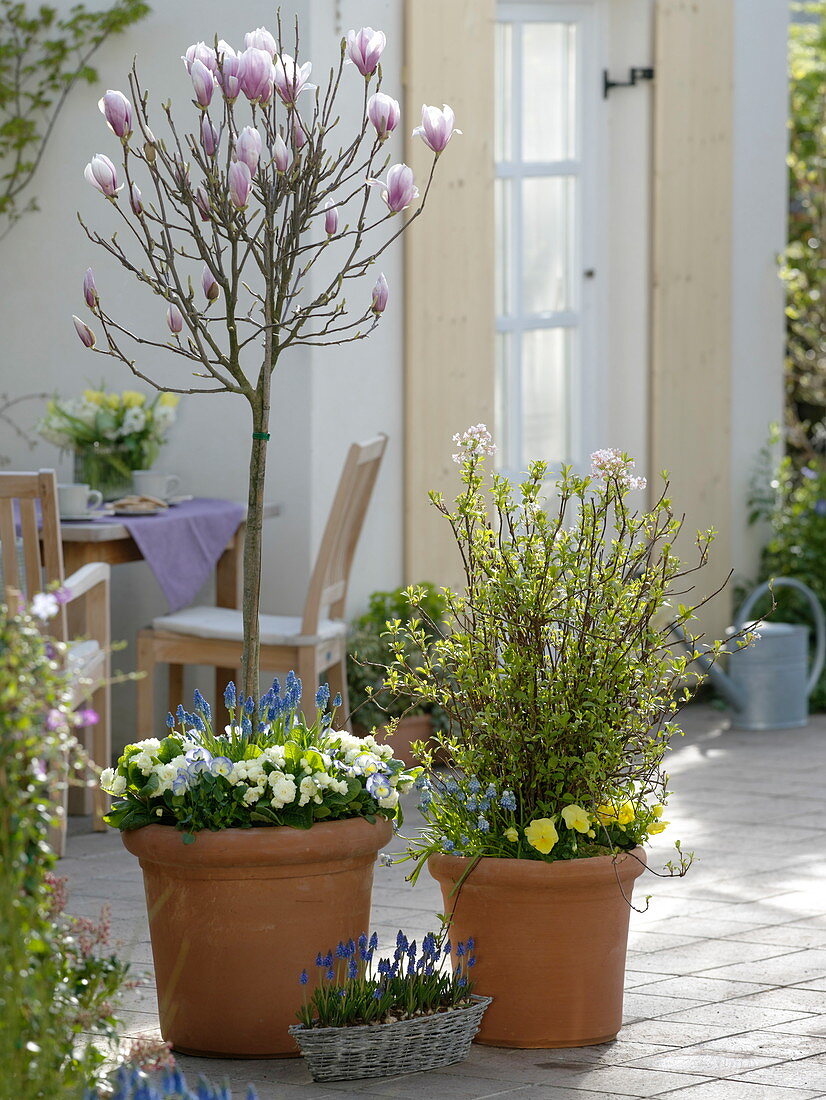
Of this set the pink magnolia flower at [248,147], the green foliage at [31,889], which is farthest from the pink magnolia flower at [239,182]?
the green foliage at [31,889]

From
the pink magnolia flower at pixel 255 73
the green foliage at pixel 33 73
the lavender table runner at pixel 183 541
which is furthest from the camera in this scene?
the green foliage at pixel 33 73

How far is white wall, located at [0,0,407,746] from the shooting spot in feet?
18.3

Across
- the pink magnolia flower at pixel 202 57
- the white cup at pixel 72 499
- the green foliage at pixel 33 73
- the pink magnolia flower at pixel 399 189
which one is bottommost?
the white cup at pixel 72 499

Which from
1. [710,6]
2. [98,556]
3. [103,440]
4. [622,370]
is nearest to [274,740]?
[98,556]

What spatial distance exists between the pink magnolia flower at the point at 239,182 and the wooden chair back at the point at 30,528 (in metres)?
1.74

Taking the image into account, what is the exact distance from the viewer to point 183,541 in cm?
521

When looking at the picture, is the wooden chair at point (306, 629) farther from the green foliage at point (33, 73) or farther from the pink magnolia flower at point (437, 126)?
the pink magnolia flower at point (437, 126)

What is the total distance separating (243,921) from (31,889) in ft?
3.03

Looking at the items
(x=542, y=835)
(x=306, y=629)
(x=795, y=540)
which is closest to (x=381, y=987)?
(x=542, y=835)

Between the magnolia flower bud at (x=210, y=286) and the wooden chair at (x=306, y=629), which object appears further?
the wooden chair at (x=306, y=629)

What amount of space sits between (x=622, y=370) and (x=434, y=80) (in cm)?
150

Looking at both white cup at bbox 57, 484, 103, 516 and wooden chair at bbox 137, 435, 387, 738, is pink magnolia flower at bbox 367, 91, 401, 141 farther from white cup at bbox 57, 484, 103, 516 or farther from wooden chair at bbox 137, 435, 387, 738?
white cup at bbox 57, 484, 103, 516

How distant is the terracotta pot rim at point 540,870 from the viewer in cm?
304

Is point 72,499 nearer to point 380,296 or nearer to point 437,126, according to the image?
point 380,296
